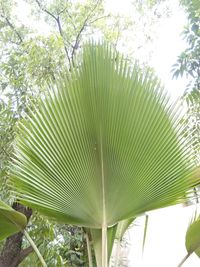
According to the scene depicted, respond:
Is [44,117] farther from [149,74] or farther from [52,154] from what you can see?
[149,74]

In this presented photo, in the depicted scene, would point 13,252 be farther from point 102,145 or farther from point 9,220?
point 102,145

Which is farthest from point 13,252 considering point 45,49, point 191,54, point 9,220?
point 191,54

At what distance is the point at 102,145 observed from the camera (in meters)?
0.88

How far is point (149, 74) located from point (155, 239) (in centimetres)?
194

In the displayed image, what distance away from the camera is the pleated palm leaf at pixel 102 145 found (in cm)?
87

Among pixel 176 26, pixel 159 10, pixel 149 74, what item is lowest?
pixel 149 74

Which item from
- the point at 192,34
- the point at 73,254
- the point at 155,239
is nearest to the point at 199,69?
the point at 192,34

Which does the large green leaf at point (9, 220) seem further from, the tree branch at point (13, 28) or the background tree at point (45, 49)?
the tree branch at point (13, 28)

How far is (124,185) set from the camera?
0.90 meters

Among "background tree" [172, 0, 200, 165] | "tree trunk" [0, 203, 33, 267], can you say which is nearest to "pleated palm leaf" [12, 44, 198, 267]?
"tree trunk" [0, 203, 33, 267]

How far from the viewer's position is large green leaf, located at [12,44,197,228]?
0.87m

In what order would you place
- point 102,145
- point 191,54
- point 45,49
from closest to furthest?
point 102,145 < point 45,49 < point 191,54

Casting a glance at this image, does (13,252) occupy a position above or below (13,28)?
below

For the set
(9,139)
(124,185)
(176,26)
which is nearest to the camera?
(124,185)
